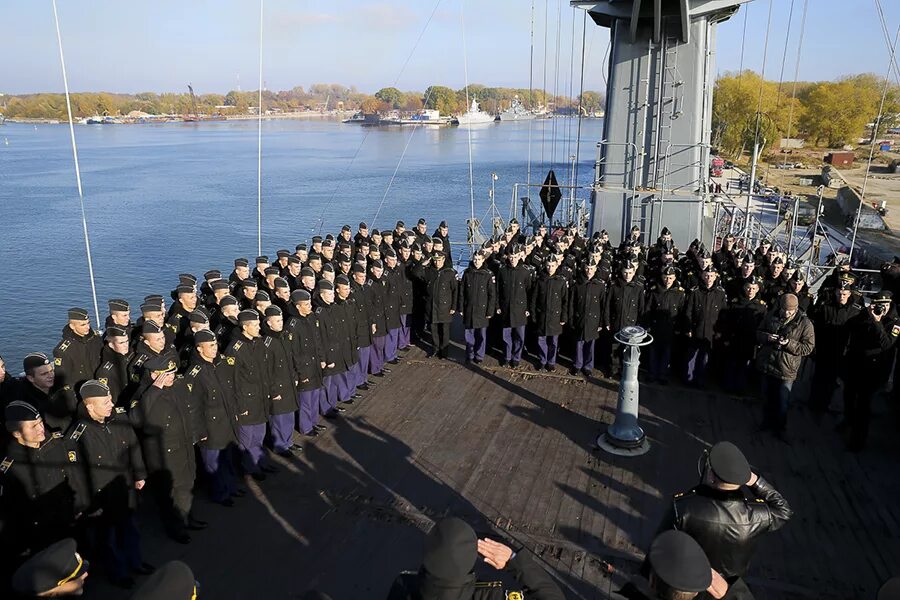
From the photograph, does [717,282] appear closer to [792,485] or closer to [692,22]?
[792,485]

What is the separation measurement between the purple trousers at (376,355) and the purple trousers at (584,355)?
8.47 ft

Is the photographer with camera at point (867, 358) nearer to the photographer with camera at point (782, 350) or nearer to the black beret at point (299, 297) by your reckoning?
the photographer with camera at point (782, 350)

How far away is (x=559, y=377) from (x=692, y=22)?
7737 millimetres

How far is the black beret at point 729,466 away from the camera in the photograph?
285cm

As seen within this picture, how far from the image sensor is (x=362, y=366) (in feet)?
25.2

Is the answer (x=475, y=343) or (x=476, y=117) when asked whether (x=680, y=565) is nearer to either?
(x=475, y=343)

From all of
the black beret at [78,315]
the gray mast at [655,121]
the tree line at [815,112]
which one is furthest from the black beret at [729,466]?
the tree line at [815,112]

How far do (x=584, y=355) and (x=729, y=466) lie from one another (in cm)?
533

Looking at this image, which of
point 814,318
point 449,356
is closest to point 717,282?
point 814,318

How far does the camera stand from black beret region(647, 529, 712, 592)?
2084 mm

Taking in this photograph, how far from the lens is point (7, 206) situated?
31.3 meters

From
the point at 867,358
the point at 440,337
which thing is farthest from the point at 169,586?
the point at 440,337

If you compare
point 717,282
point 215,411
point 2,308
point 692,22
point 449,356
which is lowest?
point 2,308

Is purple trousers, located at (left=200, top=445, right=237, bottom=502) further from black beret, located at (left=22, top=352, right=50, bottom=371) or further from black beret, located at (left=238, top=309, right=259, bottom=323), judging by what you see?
black beret, located at (left=22, top=352, right=50, bottom=371)
